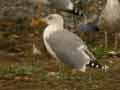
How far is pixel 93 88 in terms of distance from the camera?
788cm

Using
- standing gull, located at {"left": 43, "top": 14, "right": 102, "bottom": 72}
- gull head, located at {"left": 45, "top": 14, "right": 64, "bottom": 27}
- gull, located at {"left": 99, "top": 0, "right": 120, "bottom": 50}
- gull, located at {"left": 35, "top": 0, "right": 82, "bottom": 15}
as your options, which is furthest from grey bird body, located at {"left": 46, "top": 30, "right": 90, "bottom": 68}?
gull, located at {"left": 35, "top": 0, "right": 82, "bottom": 15}

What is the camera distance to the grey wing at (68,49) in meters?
8.62

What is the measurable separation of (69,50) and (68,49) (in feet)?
0.09

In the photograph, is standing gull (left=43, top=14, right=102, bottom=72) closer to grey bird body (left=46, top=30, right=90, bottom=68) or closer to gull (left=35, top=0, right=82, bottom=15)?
grey bird body (left=46, top=30, right=90, bottom=68)

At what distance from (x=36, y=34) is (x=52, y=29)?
11.0ft

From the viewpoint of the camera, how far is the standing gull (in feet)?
28.2

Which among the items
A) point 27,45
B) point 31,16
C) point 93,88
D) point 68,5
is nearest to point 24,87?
point 93,88

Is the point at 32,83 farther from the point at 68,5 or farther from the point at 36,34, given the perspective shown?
the point at 68,5

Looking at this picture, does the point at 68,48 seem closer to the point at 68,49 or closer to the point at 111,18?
the point at 68,49

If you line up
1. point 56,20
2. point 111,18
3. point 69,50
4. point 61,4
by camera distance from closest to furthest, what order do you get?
point 69,50
point 56,20
point 111,18
point 61,4

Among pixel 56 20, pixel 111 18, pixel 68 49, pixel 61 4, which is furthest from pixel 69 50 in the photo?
pixel 61 4

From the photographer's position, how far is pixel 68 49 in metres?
8.81

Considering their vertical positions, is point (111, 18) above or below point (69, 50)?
above

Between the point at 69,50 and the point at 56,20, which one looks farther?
the point at 56,20
